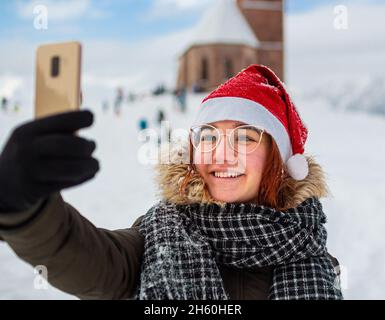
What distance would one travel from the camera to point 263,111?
4.49ft

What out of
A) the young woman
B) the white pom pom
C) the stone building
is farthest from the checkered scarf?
the stone building

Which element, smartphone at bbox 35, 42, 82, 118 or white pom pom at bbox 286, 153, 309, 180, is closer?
smartphone at bbox 35, 42, 82, 118

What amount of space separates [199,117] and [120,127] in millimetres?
10379

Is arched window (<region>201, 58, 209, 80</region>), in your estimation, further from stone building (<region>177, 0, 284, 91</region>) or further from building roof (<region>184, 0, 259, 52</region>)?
building roof (<region>184, 0, 259, 52</region>)

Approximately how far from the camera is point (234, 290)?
1268mm

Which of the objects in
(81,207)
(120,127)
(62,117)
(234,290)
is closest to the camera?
(62,117)

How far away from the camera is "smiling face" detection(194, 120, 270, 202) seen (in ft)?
4.19

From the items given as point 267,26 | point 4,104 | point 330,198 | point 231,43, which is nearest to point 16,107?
point 4,104

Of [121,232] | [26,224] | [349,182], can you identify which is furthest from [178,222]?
[349,182]

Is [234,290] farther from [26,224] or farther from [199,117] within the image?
[26,224]

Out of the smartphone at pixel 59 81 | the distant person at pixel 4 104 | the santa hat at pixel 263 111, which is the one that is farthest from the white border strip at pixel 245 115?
the distant person at pixel 4 104

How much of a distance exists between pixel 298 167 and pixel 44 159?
0.84 meters

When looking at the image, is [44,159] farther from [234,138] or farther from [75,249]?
[234,138]

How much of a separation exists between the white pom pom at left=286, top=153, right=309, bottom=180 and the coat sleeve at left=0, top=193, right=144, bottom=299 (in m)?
0.50
